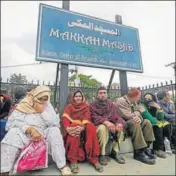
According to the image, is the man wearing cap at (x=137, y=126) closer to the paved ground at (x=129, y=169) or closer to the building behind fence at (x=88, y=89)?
the paved ground at (x=129, y=169)

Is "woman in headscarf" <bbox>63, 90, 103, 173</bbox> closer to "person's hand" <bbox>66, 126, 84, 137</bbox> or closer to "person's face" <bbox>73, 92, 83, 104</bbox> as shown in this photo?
"person's hand" <bbox>66, 126, 84, 137</bbox>

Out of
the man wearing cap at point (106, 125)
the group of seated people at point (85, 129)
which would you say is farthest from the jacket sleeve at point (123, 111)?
the man wearing cap at point (106, 125)

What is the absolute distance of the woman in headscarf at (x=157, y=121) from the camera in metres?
3.33

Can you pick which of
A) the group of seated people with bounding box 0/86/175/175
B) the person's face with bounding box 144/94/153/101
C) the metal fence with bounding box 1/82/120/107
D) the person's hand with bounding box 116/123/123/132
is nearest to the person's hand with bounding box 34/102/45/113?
the group of seated people with bounding box 0/86/175/175

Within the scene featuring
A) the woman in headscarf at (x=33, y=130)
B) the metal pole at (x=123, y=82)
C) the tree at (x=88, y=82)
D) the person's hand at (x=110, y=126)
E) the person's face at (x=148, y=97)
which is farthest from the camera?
the tree at (x=88, y=82)

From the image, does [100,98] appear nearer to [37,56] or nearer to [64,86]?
[64,86]

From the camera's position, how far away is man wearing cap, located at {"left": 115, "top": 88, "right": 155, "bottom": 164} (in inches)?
118

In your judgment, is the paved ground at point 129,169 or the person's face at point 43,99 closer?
the paved ground at point 129,169

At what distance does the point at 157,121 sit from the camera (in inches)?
135

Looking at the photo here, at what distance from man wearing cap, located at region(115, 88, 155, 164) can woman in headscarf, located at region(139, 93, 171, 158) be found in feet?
0.55

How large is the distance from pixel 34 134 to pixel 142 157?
66.2 inches

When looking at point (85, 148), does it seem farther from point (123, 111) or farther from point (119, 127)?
point (123, 111)

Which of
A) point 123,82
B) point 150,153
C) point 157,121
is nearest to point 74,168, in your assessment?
point 150,153

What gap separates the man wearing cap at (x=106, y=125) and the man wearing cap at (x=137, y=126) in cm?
20
